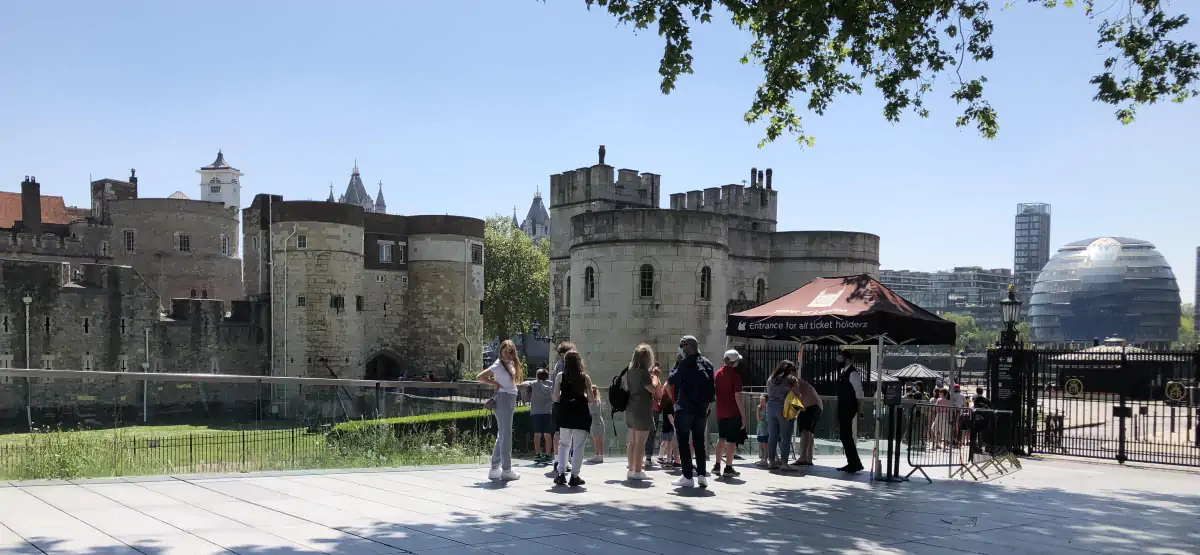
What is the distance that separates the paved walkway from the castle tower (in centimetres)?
13086

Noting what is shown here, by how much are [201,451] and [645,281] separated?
16981 millimetres

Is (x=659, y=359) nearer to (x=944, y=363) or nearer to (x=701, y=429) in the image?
(x=701, y=429)

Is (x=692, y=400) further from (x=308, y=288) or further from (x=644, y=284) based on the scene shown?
(x=308, y=288)

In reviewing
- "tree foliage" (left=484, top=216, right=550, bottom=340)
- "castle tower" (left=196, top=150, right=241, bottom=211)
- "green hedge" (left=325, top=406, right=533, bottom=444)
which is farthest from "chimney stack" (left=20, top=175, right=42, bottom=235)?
"castle tower" (left=196, top=150, right=241, bottom=211)

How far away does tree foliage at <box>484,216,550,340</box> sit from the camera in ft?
228

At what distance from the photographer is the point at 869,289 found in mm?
12867

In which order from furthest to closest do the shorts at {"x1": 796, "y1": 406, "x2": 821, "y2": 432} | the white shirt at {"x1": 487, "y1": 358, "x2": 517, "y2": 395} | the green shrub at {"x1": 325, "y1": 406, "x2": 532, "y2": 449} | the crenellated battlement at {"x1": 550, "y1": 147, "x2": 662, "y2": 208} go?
1. the crenellated battlement at {"x1": 550, "y1": 147, "x2": 662, "y2": 208}
2. the green shrub at {"x1": 325, "y1": 406, "x2": 532, "y2": 449}
3. the shorts at {"x1": 796, "y1": 406, "x2": 821, "y2": 432}
4. the white shirt at {"x1": 487, "y1": 358, "x2": 517, "y2": 395}

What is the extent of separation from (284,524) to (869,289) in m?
8.20

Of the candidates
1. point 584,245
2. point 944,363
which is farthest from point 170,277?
point 944,363

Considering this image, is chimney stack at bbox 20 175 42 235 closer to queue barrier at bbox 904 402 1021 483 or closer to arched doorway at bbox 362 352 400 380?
arched doorway at bbox 362 352 400 380

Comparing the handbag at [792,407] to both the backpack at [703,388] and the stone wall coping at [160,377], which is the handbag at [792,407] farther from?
the stone wall coping at [160,377]

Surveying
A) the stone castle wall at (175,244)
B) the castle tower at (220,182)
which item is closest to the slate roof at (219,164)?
the castle tower at (220,182)

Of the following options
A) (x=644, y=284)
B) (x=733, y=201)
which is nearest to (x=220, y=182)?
(x=733, y=201)

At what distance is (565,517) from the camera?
28.5ft
